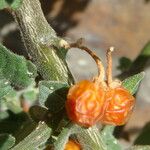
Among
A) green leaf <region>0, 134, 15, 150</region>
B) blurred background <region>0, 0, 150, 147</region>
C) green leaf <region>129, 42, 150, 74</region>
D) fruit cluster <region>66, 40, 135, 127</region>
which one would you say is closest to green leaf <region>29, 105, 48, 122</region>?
green leaf <region>0, 134, 15, 150</region>

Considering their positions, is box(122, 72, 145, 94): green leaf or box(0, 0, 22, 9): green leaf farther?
box(122, 72, 145, 94): green leaf

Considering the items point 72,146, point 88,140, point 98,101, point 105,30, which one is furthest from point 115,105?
point 105,30

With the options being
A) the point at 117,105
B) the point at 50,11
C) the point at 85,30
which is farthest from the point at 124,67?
the point at 85,30

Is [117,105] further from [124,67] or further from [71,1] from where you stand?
[71,1]

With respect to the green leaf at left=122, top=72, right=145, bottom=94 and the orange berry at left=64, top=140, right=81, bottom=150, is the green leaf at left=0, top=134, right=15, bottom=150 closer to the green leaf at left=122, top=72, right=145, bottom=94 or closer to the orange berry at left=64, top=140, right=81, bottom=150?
the orange berry at left=64, top=140, right=81, bottom=150

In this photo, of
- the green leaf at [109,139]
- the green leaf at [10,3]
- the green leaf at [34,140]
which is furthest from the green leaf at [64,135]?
the green leaf at [109,139]

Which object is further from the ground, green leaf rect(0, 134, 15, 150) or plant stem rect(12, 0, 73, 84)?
plant stem rect(12, 0, 73, 84)

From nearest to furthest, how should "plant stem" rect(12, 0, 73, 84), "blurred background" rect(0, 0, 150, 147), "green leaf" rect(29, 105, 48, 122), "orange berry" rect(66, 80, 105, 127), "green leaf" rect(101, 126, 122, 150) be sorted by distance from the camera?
"orange berry" rect(66, 80, 105, 127), "plant stem" rect(12, 0, 73, 84), "green leaf" rect(29, 105, 48, 122), "green leaf" rect(101, 126, 122, 150), "blurred background" rect(0, 0, 150, 147)
